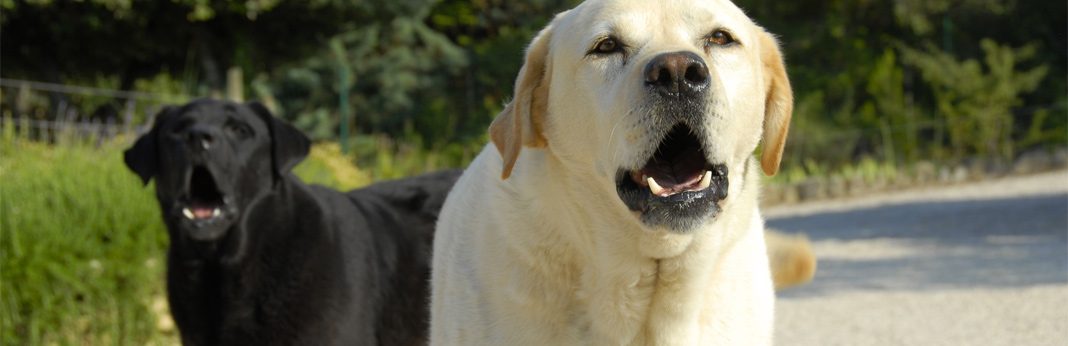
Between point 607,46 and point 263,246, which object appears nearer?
point 607,46

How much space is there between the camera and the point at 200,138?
16.9ft

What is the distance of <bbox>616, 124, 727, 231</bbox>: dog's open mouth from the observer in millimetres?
2914

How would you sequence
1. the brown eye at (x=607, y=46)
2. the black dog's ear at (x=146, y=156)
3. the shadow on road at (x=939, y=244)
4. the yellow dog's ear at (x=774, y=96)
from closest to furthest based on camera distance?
the brown eye at (x=607, y=46) → the yellow dog's ear at (x=774, y=96) → the black dog's ear at (x=146, y=156) → the shadow on road at (x=939, y=244)

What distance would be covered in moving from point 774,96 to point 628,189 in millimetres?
599

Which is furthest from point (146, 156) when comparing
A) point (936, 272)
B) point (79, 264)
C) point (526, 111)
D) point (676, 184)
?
point (936, 272)

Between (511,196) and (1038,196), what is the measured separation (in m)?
13.4

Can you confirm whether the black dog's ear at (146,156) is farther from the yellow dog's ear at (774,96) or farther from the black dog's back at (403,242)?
the yellow dog's ear at (774,96)

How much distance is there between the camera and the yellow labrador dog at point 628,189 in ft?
9.59

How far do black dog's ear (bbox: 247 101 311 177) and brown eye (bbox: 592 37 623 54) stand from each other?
2.56 meters

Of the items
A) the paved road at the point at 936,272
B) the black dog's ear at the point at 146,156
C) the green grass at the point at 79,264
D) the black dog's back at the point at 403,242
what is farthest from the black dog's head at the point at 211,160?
the paved road at the point at 936,272

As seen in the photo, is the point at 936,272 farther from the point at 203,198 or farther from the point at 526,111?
the point at 526,111

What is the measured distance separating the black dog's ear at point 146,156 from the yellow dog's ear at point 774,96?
298cm

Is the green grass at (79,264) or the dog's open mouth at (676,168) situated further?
the green grass at (79,264)

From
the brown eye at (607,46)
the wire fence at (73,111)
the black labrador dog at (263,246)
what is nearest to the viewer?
the brown eye at (607,46)
